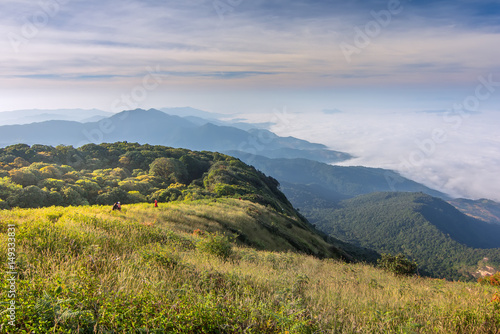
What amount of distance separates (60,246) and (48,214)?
14.0 feet

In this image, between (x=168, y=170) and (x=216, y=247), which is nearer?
(x=216, y=247)

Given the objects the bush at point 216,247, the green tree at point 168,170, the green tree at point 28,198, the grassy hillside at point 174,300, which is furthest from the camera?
the green tree at point 168,170

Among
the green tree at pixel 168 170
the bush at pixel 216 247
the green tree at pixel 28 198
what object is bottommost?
the green tree at pixel 168 170

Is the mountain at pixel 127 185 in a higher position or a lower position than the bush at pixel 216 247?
lower

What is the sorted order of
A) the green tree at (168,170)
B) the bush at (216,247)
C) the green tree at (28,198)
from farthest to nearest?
the green tree at (168,170) → the green tree at (28,198) → the bush at (216,247)

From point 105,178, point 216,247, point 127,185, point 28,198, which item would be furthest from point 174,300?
point 105,178

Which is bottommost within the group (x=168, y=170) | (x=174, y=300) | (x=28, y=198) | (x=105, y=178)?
(x=168, y=170)

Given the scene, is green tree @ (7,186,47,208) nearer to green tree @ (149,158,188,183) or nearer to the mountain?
the mountain

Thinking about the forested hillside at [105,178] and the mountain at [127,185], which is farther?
the forested hillside at [105,178]

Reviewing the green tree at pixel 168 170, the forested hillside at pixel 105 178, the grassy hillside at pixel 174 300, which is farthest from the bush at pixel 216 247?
the green tree at pixel 168 170

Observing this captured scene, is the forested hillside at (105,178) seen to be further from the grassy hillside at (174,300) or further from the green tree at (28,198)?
the grassy hillside at (174,300)

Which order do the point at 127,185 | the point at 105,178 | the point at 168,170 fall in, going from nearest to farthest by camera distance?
the point at 127,185 → the point at 105,178 → the point at 168,170

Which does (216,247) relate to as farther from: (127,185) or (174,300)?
(127,185)

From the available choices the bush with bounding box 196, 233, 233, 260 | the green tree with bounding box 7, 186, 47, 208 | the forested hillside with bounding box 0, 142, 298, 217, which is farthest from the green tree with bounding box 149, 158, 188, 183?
the bush with bounding box 196, 233, 233, 260
